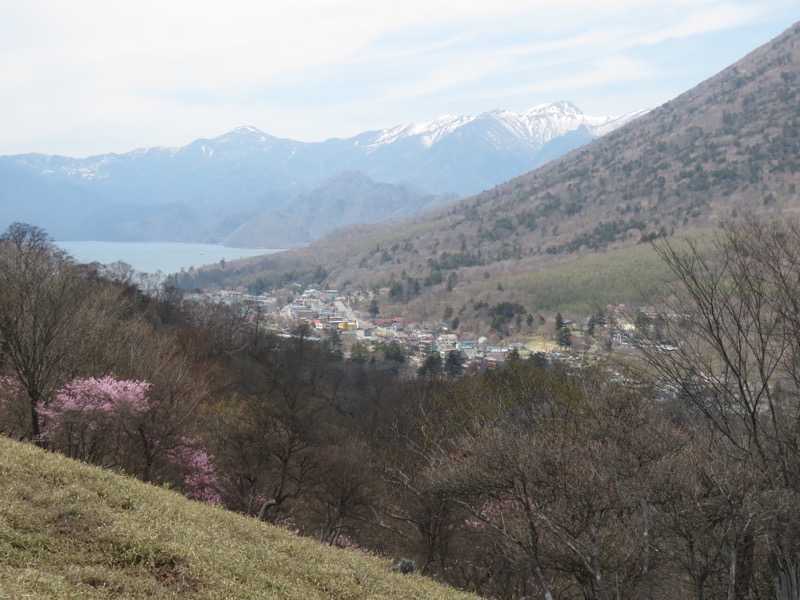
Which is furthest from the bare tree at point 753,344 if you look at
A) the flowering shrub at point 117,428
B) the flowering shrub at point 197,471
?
the flowering shrub at point 197,471

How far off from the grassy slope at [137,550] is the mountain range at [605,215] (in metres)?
96.8

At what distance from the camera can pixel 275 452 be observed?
2111 cm

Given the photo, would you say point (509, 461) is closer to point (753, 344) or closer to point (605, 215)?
point (753, 344)

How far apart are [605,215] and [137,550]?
558 ft

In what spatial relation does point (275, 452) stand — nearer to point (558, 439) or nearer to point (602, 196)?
point (558, 439)

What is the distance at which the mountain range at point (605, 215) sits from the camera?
127812 millimetres

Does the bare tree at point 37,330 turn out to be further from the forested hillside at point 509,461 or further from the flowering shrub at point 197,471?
the flowering shrub at point 197,471

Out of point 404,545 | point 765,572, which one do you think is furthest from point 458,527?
point 765,572

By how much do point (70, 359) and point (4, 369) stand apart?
2126 millimetres

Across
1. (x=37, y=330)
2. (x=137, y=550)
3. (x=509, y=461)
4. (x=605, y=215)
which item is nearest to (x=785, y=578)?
(x=509, y=461)

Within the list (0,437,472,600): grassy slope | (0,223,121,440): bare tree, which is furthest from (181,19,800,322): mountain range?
(0,437,472,600): grassy slope

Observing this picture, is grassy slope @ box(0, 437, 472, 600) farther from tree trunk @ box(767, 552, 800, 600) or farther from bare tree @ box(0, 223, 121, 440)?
bare tree @ box(0, 223, 121, 440)

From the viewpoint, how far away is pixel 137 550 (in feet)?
24.3

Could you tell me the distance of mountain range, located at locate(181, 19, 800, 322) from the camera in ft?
419
